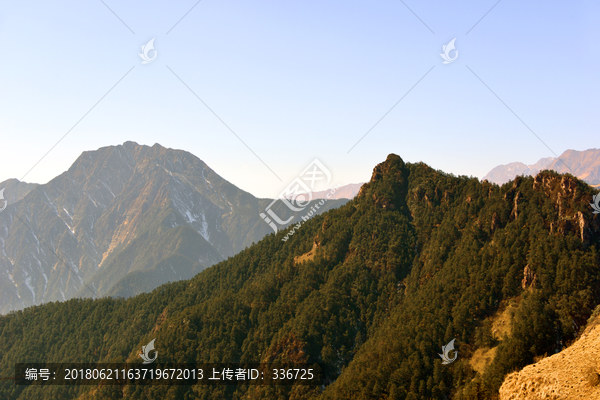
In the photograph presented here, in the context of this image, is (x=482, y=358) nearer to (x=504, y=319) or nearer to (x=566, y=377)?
(x=504, y=319)

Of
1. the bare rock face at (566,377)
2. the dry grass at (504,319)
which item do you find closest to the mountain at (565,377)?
the bare rock face at (566,377)

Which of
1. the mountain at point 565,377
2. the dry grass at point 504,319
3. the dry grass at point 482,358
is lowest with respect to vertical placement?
the mountain at point 565,377

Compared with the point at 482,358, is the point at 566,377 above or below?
below

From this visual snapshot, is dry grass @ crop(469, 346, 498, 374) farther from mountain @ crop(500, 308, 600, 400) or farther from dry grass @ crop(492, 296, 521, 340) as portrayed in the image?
mountain @ crop(500, 308, 600, 400)

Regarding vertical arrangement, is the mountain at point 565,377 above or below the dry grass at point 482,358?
below

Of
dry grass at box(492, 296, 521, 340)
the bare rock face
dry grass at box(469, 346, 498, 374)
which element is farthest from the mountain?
dry grass at box(492, 296, 521, 340)

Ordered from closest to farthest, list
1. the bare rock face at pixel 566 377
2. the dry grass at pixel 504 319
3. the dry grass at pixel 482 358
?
the bare rock face at pixel 566 377, the dry grass at pixel 482 358, the dry grass at pixel 504 319

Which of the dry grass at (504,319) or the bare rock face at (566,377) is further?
the dry grass at (504,319)

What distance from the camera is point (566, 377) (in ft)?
276

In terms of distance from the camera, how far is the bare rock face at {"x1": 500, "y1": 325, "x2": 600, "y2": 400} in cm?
8022

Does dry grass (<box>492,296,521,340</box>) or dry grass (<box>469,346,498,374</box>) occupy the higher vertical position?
dry grass (<box>492,296,521,340</box>)

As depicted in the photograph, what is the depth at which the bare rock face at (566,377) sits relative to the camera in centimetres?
8022

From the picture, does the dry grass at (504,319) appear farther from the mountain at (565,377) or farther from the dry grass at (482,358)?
the mountain at (565,377)

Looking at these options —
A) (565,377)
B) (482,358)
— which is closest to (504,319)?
(482,358)
